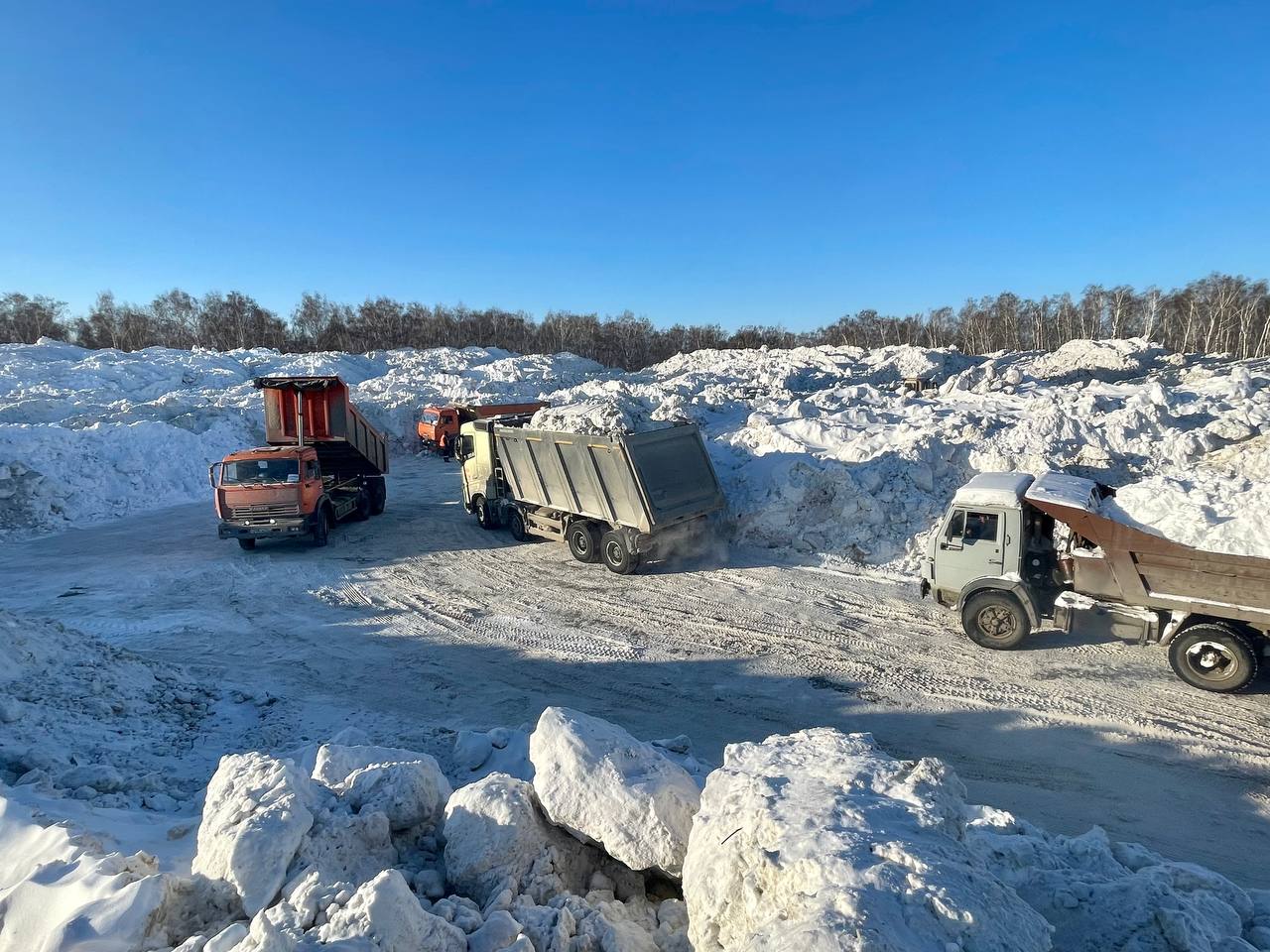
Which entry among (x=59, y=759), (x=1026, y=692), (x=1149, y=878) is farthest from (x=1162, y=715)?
(x=59, y=759)

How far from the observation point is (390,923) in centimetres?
291

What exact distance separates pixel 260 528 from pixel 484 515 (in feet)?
14.9

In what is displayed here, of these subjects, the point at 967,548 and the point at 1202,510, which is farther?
the point at 967,548

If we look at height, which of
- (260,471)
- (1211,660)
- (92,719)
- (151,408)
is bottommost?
(92,719)

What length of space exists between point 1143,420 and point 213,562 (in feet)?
68.7

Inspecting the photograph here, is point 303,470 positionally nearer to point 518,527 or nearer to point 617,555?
point 518,527

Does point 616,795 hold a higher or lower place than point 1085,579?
lower

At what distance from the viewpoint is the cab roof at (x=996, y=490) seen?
866cm

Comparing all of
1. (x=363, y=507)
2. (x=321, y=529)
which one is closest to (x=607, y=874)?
(x=321, y=529)

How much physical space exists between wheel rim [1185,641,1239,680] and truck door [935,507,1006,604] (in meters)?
2.03

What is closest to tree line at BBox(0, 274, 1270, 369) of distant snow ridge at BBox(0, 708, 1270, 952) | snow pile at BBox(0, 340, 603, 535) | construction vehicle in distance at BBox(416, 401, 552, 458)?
snow pile at BBox(0, 340, 603, 535)

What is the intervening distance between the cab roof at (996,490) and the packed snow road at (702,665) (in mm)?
1885

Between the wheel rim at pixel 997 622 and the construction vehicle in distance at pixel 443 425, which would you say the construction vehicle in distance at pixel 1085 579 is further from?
the construction vehicle in distance at pixel 443 425

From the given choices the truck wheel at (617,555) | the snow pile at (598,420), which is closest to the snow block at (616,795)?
the truck wheel at (617,555)
